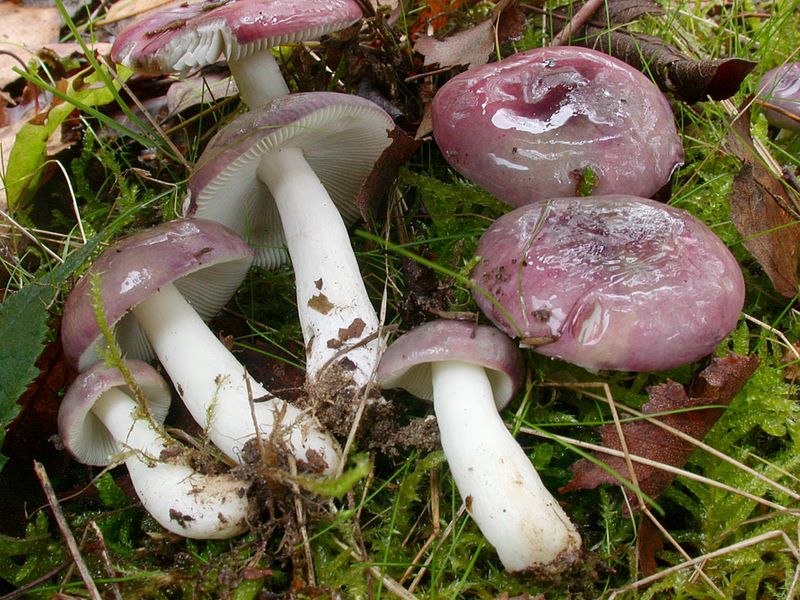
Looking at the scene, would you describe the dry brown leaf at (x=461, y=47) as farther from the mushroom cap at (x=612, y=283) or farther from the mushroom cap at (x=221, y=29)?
the mushroom cap at (x=612, y=283)

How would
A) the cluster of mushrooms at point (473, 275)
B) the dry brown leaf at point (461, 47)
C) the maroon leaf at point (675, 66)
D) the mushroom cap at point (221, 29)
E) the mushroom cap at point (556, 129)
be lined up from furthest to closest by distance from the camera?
the dry brown leaf at point (461, 47) → the maroon leaf at point (675, 66) → the mushroom cap at point (556, 129) → the mushroom cap at point (221, 29) → the cluster of mushrooms at point (473, 275)

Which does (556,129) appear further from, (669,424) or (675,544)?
(675,544)

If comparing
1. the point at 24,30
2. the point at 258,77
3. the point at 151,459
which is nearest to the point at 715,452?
the point at 151,459

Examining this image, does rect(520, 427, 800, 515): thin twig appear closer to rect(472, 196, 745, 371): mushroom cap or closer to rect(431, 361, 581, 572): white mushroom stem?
rect(431, 361, 581, 572): white mushroom stem

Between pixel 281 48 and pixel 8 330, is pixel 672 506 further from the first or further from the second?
pixel 281 48

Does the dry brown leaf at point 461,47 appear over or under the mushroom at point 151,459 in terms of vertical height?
over

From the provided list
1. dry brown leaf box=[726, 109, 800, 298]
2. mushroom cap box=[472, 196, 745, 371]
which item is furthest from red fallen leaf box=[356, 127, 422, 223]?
dry brown leaf box=[726, 109, 800, 298]

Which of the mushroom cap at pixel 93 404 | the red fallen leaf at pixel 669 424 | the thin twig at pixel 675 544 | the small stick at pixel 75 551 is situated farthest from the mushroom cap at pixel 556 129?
the small stick at pixel 75 551
